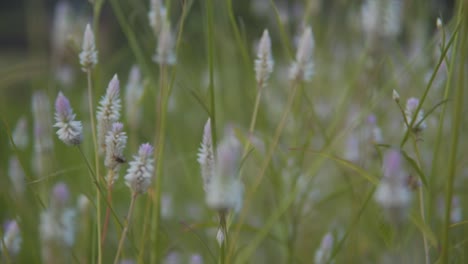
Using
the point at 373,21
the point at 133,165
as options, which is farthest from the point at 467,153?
the point at 133,165

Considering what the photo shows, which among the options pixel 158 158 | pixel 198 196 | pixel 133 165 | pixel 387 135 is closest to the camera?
pixel 133 165

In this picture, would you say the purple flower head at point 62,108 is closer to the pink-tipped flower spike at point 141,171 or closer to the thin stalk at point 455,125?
the pink-tipped flower spike at point 141,171

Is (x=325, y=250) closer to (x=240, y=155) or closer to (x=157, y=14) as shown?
(x=240, y=155)

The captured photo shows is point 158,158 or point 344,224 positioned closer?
point 158,158

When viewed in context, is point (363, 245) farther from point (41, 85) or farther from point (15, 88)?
point (15, 88)

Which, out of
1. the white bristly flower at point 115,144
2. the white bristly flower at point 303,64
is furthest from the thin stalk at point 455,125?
the white bristly flower at point 115,144

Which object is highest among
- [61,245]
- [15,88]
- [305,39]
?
[305,39]

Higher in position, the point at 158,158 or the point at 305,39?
the point at 305,39

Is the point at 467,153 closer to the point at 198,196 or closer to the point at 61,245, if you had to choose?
the point at 198,196

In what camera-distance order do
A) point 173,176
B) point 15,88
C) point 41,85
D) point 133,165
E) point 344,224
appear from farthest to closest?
point 15,88
point 173,176
point 344,224
point 41,85
point 133,165

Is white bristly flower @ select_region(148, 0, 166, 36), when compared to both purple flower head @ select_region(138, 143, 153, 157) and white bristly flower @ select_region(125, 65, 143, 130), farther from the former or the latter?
purple flower head @ select_region(138, 143, 153, 157)
